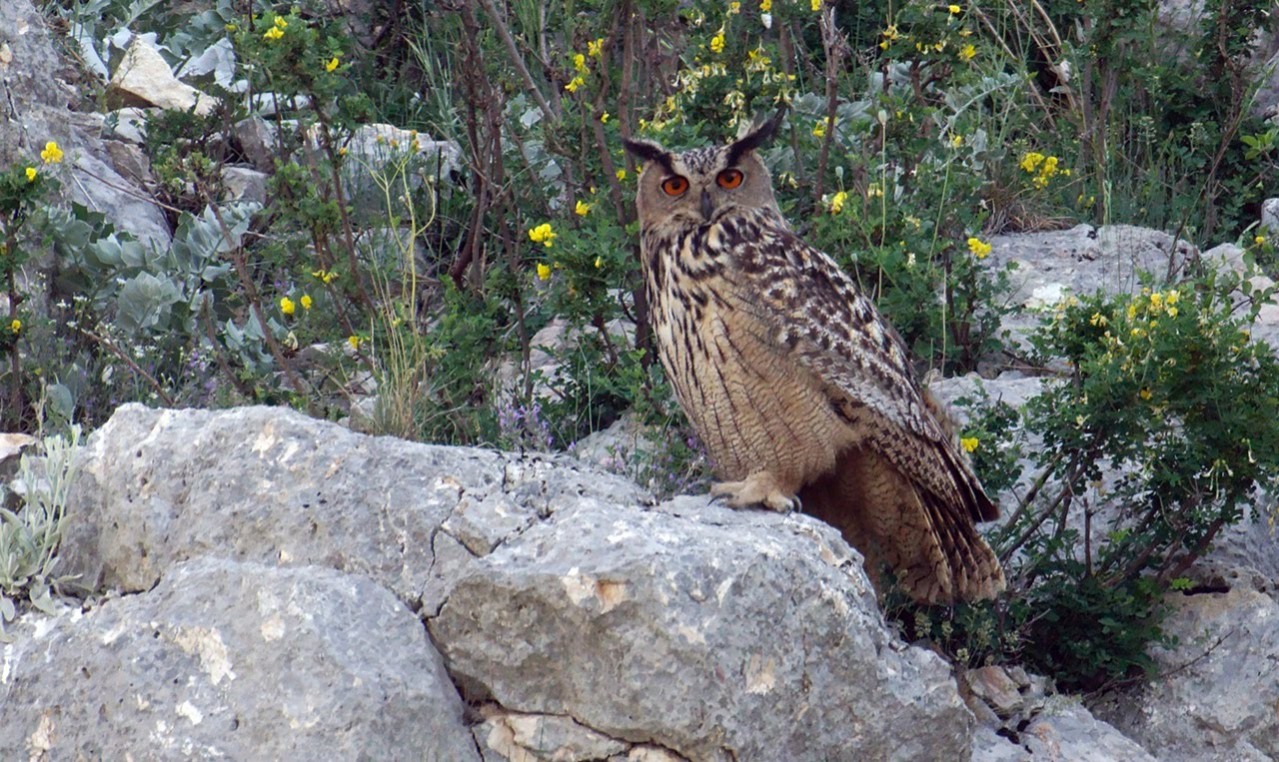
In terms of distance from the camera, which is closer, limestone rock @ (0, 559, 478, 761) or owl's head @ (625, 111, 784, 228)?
limestone rock @ (0, 559, 478, 761)

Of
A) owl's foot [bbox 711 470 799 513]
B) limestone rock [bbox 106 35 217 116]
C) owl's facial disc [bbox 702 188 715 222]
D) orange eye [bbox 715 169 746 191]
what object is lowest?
limestone rock [bbox 106 35 217 116]

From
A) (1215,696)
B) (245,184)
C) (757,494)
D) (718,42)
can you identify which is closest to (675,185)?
(757,494)

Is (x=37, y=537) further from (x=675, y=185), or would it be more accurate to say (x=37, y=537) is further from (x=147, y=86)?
(x=147, y=86)

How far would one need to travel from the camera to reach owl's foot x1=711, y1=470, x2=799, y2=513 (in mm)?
3854

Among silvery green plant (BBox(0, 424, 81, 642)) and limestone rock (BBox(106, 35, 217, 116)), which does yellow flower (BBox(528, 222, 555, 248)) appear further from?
limestone rock (BBox(106, 35, 217, 116))

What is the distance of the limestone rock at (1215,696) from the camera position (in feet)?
14.9

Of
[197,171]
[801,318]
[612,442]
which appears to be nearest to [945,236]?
[612,442]

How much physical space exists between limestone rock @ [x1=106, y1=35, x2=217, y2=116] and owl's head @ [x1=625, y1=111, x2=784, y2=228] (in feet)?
12.5

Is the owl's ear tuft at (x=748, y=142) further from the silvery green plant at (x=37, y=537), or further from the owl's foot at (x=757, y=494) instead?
the silvery green plant at (x=37, y=537)

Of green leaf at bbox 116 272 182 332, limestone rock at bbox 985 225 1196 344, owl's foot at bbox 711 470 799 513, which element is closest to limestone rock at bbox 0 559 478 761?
owl's foot at bbox 711 470 799 513


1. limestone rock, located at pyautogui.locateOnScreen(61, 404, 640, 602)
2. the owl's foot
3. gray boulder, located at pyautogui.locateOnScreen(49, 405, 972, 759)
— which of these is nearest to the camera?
gray boulder, located at pyautogui.locateOnScreen(49, 405, 972, 759)

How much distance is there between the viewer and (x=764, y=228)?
169 inches

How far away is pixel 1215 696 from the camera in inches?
181

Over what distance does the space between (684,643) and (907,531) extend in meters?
1.38
